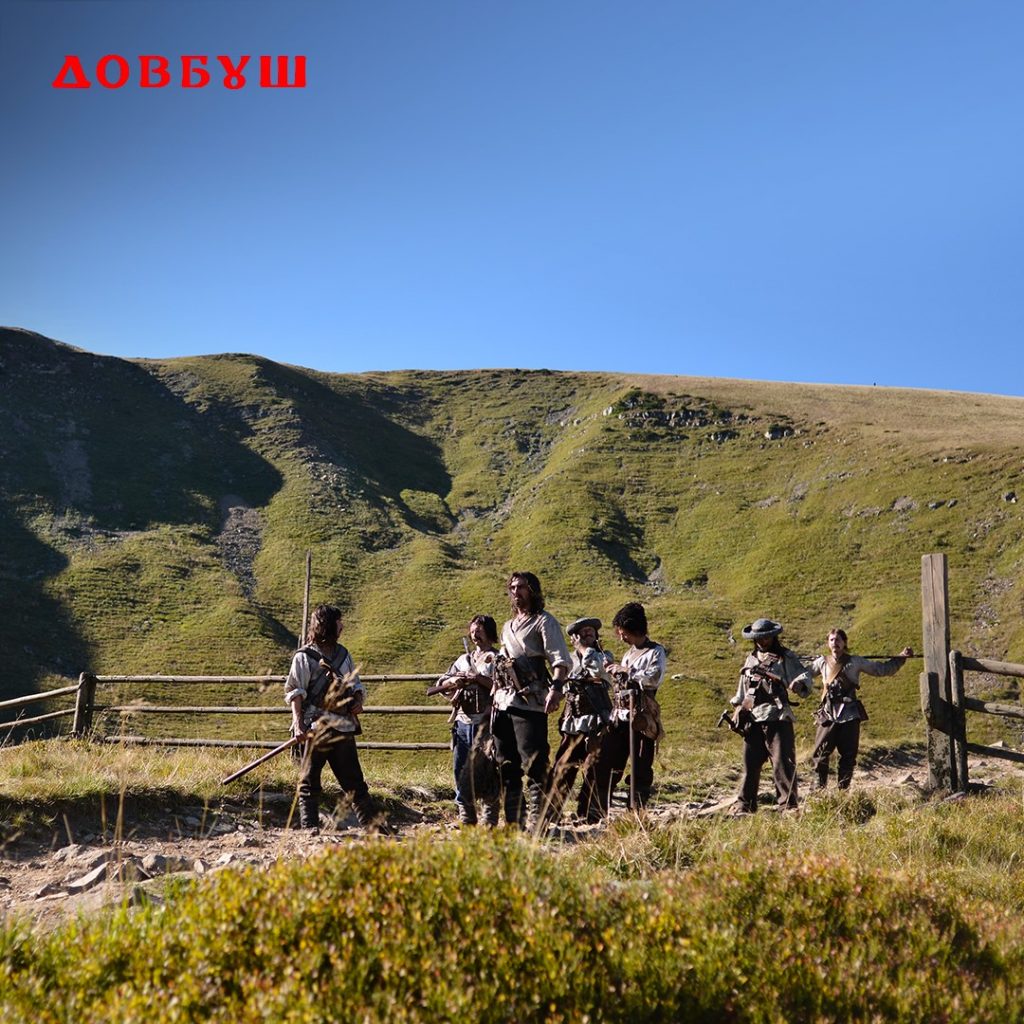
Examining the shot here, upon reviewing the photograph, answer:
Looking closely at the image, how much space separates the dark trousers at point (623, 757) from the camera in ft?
25.6

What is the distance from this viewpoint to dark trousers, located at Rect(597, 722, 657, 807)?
7.81 m

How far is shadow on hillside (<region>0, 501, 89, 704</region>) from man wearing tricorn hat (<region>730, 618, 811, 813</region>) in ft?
113

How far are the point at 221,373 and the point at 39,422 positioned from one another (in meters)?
22.8

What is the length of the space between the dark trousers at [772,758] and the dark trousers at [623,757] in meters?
0.94

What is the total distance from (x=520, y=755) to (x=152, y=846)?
2885 millimetres

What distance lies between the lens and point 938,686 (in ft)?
29.3

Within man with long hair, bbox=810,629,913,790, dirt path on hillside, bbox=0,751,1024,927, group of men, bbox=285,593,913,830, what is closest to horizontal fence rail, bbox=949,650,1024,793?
dirt path on hillside, bbox=0,751,1024,927

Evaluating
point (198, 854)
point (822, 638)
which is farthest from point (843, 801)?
point (822, 638)

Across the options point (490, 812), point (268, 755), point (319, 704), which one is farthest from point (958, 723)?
point (268, 755)

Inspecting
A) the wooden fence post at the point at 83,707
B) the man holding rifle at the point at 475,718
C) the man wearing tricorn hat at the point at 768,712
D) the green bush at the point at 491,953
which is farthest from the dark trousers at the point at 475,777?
the wooden fence post at the point at 83,707

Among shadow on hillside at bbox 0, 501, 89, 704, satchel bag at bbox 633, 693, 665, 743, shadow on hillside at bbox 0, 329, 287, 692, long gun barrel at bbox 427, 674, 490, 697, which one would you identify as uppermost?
shadow on hillside at bbox 0, 329, 287, 692

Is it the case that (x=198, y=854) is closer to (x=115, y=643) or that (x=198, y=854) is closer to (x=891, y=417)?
(x=115, y=643)

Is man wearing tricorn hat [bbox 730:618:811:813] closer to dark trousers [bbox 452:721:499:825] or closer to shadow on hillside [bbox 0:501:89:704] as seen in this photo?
dark trousers [bbox 452:721:499:825]

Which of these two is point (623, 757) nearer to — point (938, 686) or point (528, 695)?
point (528, 695)
